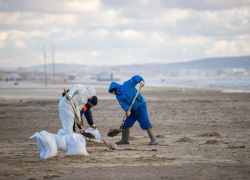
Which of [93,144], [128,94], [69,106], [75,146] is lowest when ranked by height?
[93,144]

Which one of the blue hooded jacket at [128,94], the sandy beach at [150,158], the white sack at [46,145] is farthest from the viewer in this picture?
the blue hooded jacket at [128,94]

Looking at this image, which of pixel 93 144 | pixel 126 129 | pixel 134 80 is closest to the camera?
pixel 134 80

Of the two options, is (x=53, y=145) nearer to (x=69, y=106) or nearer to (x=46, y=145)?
(x=46, y=145)

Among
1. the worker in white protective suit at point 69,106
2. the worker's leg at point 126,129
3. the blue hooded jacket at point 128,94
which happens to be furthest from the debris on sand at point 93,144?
the blue hooded jacket at point 128,94

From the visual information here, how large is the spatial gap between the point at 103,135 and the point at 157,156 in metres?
3.63

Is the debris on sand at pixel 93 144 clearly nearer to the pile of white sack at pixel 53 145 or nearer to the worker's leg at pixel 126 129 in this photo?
the worker's leg at pixel 126 129

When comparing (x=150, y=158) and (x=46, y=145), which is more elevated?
(x=46, y=145)

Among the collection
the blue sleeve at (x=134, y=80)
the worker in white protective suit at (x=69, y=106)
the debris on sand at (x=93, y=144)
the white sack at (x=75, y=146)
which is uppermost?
the blue sleeve at (x=134, y=80)

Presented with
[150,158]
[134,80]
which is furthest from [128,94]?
[150,158]

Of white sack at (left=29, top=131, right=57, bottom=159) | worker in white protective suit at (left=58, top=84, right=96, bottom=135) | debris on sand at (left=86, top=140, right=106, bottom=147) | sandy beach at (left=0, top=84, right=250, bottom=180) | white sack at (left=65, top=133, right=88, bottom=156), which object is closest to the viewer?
sandy beach at (left=0, top=84, right=250, bottom=180)

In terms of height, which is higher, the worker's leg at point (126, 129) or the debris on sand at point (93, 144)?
the worker's leg at point (126, 129)

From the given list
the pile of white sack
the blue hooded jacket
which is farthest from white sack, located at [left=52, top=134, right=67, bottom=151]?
the blue hooded jacket

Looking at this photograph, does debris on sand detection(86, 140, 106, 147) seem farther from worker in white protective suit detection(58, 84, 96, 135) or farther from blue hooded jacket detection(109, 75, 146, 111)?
blue hooded jacket detection(109, 75, 146, 111)

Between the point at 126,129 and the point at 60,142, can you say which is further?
the point at 126,129
